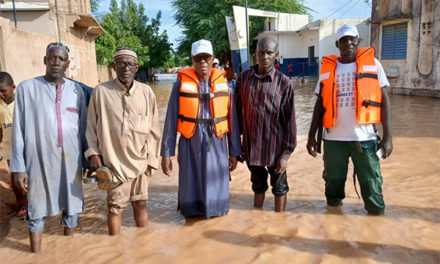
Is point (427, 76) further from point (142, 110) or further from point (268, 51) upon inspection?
point (142, 110)

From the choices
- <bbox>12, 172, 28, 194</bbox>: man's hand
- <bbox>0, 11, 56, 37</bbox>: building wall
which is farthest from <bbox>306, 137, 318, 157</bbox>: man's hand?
<bbox>0, 11, 56, 37</bbox>: building wall

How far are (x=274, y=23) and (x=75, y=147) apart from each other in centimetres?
2370

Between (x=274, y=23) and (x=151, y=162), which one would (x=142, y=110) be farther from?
(x=274, y=23)

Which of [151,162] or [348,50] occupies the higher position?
[348,50]

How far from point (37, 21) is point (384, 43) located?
14377 millimetres

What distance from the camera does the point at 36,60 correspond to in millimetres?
8945

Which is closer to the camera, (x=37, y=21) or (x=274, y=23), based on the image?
(x=37, y=21)

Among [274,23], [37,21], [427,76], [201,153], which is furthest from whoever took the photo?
[274,23]

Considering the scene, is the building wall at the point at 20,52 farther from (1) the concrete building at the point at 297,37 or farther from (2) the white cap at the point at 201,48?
(1) the concrete building at the point at 297,37

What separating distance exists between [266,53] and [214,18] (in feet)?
81.2

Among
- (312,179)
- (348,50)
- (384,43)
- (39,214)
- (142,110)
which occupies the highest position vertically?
(384,43)

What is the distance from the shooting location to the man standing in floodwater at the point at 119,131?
3244 millimetres

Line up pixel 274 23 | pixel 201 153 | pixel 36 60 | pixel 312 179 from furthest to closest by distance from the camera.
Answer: pixel 274 23 → pixel 36 60 → pixel 312 179 → pixel 201 153

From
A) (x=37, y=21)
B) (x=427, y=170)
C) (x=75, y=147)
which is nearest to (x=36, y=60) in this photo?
(x=37, y=21)
